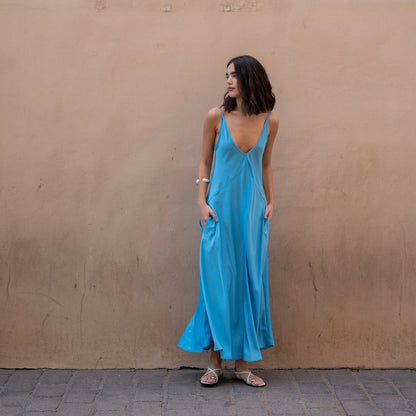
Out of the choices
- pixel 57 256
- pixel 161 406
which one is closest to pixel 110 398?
pixel 161 406

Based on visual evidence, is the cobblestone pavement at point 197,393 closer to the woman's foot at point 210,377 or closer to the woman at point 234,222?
the woman's foot at point 210,377

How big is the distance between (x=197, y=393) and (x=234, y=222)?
3.48 ft

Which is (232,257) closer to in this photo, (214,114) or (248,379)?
(248,379)

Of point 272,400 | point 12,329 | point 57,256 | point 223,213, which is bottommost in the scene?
point 272,400

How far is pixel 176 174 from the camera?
4.24 meters

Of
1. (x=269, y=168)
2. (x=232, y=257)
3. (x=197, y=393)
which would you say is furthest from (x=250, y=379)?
(x=269, y=168)

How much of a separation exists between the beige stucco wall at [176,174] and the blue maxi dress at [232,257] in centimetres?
36

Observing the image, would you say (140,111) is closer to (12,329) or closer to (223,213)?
(223,213)

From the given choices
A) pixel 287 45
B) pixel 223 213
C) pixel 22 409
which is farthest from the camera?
pixel 287 45

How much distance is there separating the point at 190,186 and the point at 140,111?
0.60m

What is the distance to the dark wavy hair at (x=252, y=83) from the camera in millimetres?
3807

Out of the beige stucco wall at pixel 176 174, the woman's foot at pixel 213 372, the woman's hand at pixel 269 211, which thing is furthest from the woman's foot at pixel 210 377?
the woman's hand at pixel 269 211

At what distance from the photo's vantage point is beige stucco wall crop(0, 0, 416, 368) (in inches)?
164

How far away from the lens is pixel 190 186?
13.9 ft
